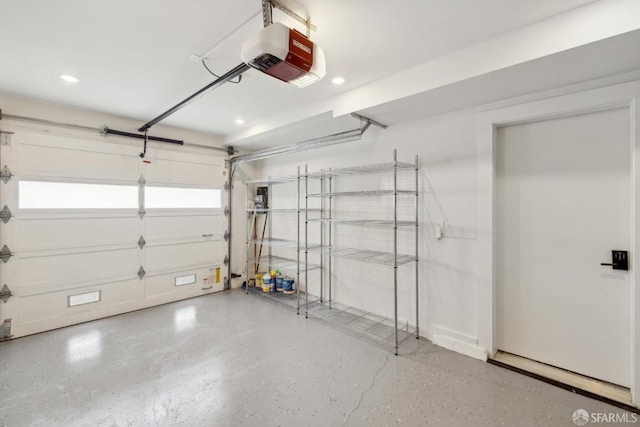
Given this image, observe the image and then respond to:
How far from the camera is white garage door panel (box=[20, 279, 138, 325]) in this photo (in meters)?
3.04

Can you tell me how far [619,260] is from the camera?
2066 millimetres

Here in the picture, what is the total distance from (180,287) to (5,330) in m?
1.75

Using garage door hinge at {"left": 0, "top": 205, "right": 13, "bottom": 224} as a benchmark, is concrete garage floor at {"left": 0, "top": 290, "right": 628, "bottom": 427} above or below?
below

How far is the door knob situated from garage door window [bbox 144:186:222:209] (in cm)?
468

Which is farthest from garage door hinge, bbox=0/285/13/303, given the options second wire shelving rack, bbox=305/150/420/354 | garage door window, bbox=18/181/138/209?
second wire shelving rack, bbox=305/150/420/354

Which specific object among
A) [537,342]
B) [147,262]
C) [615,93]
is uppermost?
[615,93]

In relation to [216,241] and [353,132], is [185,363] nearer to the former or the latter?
[216,241]

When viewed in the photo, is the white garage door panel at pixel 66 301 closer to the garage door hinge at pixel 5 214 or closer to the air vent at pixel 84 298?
the air vent at pixel 84 298

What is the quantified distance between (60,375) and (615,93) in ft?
15.8

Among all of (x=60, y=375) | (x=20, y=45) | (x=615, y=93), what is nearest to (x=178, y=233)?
(x=60, y=375)

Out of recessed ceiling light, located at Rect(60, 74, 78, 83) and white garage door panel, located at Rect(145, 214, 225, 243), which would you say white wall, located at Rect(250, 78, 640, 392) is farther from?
recessed ceiling light, located at Rect(60, 74, 78, 83)

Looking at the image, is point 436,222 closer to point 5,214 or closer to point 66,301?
point 66,301

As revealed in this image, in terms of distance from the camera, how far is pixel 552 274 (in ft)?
7.72

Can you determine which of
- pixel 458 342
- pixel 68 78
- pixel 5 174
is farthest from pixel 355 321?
pixel 5 174
